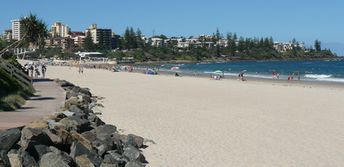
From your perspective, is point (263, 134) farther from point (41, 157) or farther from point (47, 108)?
point (41, 157)

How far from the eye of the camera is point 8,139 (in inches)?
319

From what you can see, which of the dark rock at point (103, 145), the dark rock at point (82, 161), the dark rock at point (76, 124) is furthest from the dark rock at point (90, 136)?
the dark rock at point (82, 161)

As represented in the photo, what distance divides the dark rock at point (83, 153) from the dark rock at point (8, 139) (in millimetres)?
924

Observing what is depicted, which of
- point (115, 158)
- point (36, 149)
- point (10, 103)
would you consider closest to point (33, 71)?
point (10, 103)

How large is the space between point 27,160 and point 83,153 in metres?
1.20

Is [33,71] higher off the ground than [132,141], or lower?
higher

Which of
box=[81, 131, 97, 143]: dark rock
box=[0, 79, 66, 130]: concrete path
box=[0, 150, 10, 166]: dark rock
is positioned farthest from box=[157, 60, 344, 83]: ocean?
box=[0, 150, 10, 166]: dark rock

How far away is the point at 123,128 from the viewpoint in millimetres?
15180

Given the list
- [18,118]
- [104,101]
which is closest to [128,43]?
[104,101]

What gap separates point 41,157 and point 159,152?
396cm

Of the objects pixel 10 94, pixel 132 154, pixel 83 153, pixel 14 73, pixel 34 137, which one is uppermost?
pixel 14 73

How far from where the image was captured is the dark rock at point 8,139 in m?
7.95

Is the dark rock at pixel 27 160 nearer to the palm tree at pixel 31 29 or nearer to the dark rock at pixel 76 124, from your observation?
the dark rock at pixel 76 124

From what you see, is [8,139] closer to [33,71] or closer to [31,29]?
[31,29]
